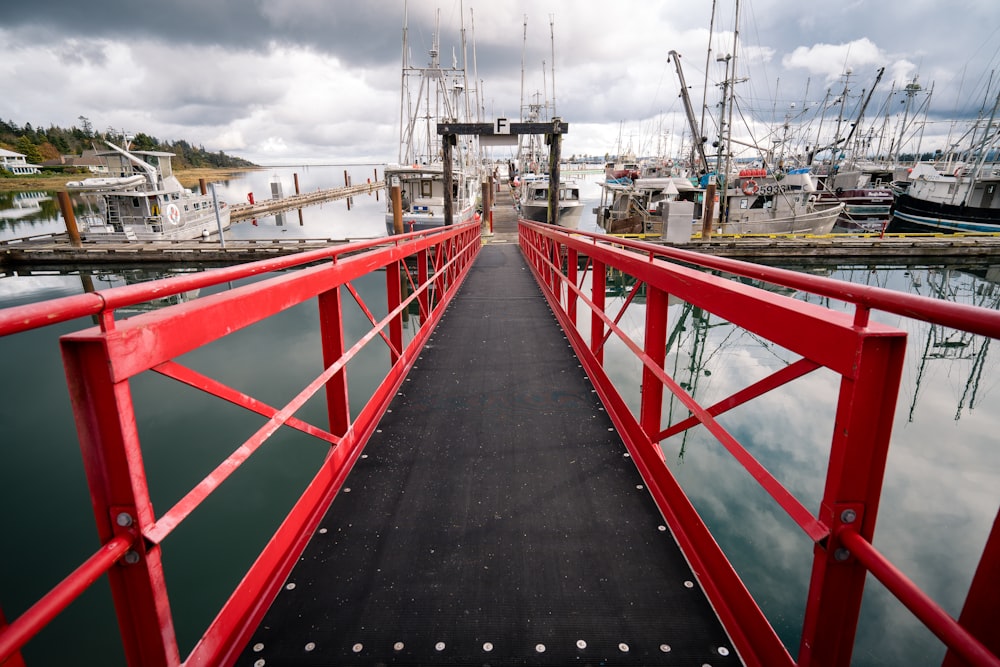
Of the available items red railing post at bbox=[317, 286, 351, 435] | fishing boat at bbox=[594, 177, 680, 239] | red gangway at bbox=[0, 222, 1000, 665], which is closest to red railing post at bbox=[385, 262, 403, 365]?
red railing post at bbox=[317, 286, 351, 435]

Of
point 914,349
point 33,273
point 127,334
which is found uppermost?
point 127,334

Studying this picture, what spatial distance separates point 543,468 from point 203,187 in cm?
3493

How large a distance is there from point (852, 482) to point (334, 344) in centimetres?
299

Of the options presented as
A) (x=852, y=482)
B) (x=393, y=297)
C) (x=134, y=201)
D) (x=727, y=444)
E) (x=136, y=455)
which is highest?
(x=134, y=201)

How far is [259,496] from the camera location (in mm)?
5875

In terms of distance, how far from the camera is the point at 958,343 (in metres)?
12.0

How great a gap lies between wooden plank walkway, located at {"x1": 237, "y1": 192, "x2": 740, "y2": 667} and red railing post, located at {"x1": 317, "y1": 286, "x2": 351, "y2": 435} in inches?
18.2

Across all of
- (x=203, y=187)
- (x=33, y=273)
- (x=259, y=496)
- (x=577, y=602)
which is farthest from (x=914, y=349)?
(x=203, y=187)

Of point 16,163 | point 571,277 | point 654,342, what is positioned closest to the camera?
point 654,342

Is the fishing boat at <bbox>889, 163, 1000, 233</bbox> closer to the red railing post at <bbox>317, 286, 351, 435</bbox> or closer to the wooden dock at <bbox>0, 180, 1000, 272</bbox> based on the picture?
the wooden dock at <bbox>0, 180, 1000, 272</bbox>

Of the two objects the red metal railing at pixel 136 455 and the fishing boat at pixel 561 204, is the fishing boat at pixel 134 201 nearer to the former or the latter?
the fishing boat at pixel 561 204

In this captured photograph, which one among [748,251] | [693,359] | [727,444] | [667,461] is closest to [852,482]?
[727,444]

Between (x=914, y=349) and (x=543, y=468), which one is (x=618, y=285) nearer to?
(x=914, y=349)

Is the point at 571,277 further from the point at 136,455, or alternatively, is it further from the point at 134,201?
the point at 134,201
